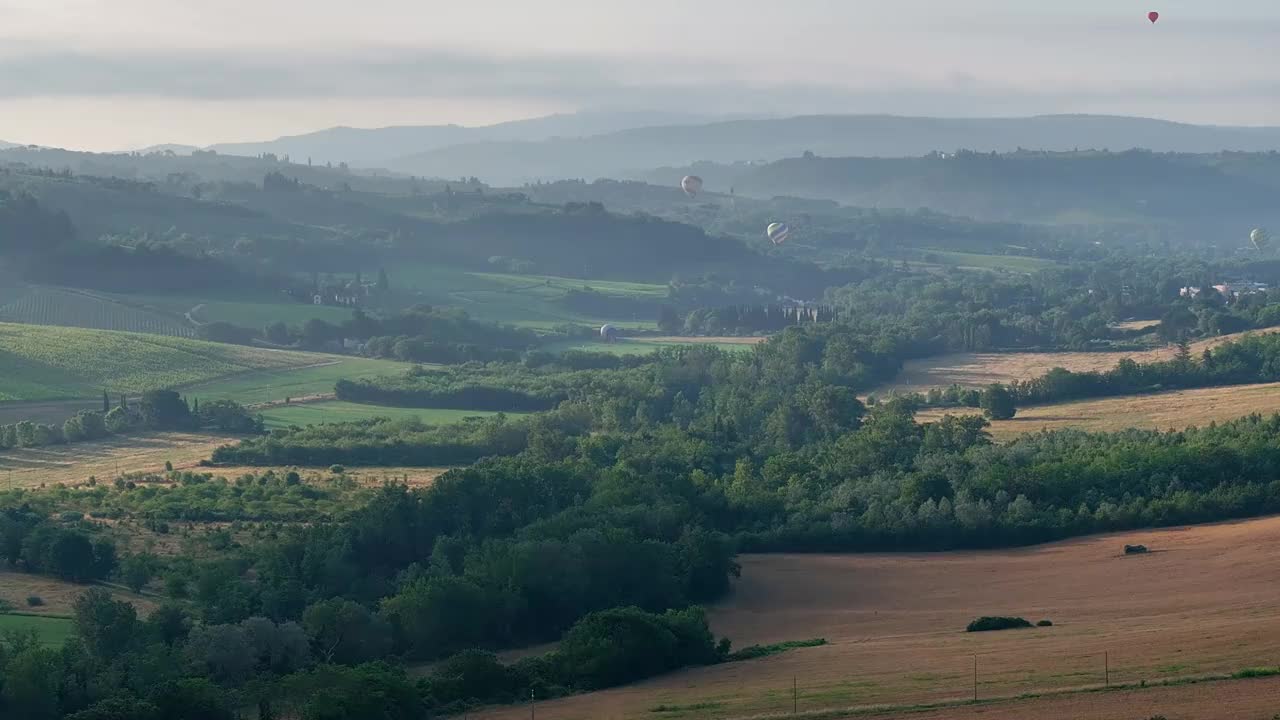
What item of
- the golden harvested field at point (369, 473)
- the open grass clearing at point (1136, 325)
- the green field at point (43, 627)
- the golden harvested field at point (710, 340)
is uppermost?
the green field at point (43, 627)

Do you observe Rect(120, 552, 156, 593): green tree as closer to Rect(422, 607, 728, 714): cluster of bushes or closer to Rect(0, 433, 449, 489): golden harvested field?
Rect(422, 607, 728, 714): cluster of bushes

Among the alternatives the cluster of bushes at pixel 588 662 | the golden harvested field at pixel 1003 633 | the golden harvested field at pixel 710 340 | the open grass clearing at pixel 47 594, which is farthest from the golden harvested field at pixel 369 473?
the golden harvested field at pixel 710 340

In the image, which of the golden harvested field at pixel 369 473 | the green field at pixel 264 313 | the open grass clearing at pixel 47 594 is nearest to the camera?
the open grass clearing at pixel 47 594

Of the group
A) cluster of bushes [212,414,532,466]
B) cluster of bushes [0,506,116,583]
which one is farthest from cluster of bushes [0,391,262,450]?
cluster of bushes [0,506,116,583]

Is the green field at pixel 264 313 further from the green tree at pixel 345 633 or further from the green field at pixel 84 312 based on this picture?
the green tree at pixel 345 633

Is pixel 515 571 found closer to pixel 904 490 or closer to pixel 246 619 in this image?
pixel 246 619

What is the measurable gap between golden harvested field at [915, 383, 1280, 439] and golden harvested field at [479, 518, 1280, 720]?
90.0ft

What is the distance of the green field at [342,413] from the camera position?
356ft

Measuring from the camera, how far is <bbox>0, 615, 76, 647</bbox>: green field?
171ft

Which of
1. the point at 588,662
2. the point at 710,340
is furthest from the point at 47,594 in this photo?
the point at 710,340

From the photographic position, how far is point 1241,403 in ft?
323

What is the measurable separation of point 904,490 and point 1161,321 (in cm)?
8430

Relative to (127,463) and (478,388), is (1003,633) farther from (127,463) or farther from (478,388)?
(478,388)

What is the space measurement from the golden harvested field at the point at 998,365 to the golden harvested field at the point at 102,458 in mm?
45202
